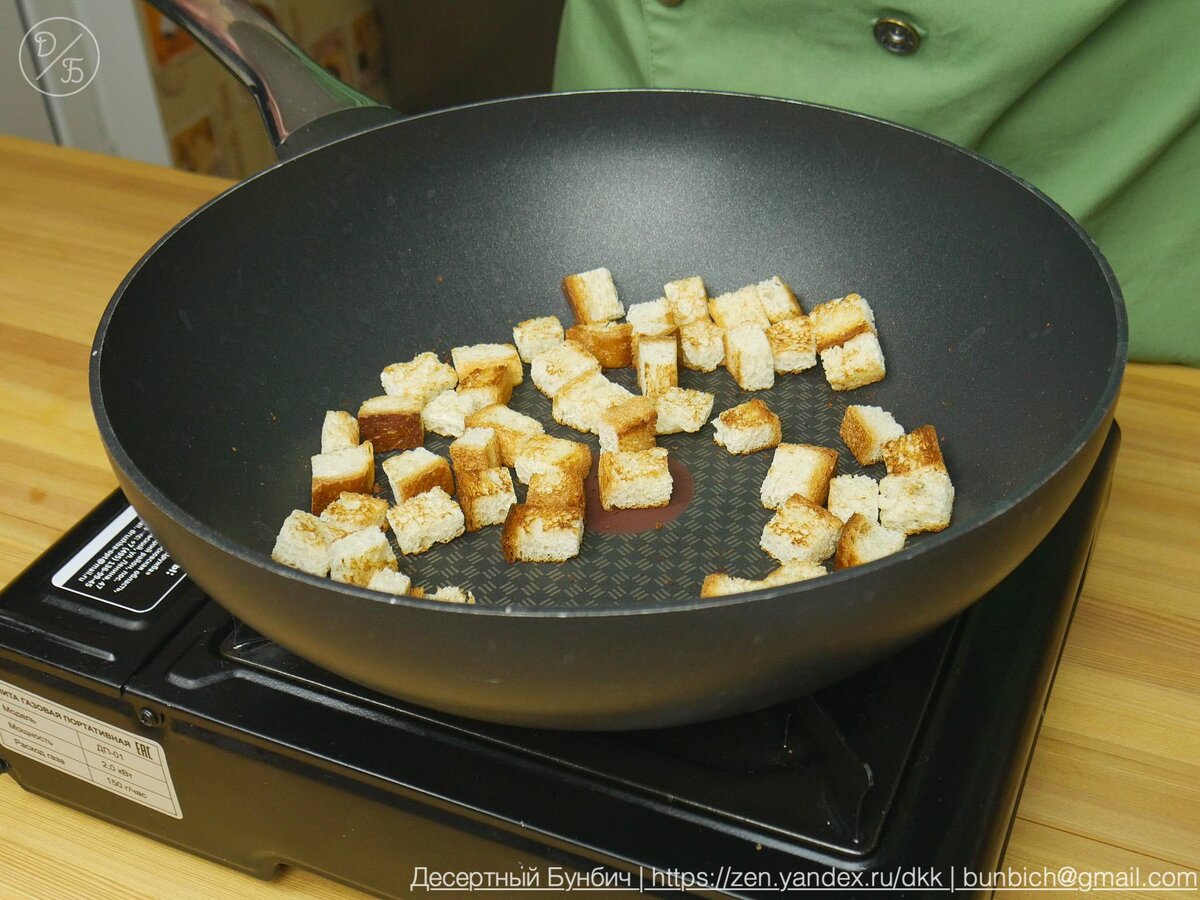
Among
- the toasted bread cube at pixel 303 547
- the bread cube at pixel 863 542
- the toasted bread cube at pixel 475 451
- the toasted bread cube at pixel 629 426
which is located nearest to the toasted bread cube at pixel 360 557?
the toasted bread cube at pixel 303 547

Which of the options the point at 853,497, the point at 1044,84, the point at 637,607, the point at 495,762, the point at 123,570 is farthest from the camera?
the point at 1044,84

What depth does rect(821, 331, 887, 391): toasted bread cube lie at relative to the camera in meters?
0.98

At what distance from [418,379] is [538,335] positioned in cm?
12

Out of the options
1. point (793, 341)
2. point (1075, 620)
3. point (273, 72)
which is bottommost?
point (1075, 620)

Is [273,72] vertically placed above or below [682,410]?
above

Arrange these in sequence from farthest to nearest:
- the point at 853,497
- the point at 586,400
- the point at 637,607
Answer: the point at 586,400 → the point at 853,497 → the point at 637,607

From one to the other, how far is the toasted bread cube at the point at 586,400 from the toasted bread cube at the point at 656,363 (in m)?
0.02

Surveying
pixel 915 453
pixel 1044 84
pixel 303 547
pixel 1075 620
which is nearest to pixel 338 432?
pixel 303 547

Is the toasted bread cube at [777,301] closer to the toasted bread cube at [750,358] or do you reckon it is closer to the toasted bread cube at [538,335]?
the toasted bread cube at [750,358]

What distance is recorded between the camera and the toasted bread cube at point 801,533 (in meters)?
0.85

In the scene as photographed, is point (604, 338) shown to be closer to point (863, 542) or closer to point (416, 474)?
point (416, 474)

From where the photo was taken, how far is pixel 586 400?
1017mm

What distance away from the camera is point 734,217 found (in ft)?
3.57

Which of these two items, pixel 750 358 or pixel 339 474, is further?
pixel 750 358
